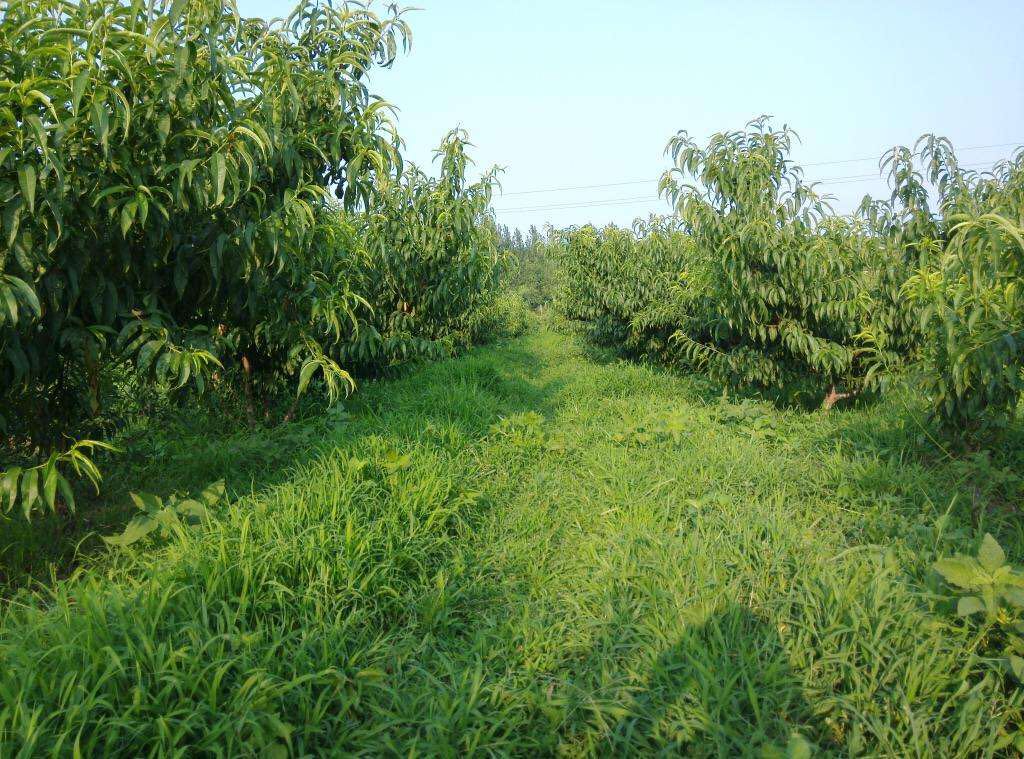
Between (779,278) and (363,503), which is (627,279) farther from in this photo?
(363,503)

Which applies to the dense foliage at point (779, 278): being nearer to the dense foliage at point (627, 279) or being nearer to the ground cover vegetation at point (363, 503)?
the ground cover vegetation at point (363, 503)

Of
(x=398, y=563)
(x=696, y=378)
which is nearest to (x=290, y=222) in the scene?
(x=398, y=563)

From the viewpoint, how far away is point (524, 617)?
7.88 feet

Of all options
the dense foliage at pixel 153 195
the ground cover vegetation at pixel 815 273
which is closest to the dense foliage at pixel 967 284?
the ground cover vegetation at pixel 815 273

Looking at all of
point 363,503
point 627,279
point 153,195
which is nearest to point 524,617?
point 363,503

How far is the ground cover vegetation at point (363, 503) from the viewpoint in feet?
5.98

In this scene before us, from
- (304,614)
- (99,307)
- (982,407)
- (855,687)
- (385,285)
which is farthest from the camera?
(385,285)

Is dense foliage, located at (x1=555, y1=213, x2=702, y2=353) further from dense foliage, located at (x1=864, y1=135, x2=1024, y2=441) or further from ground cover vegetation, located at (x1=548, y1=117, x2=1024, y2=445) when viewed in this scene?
dense foliage, located at (x1=864, y1=135, x2=1024, y2=441)

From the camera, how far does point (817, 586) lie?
2291 mm

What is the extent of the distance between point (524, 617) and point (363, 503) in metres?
1.09

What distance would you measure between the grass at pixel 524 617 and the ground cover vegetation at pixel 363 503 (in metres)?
0.02

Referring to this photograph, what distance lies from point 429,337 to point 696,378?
3521 mm

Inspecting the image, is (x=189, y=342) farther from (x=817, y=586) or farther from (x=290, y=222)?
(x=817, y=586)

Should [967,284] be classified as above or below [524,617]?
above
